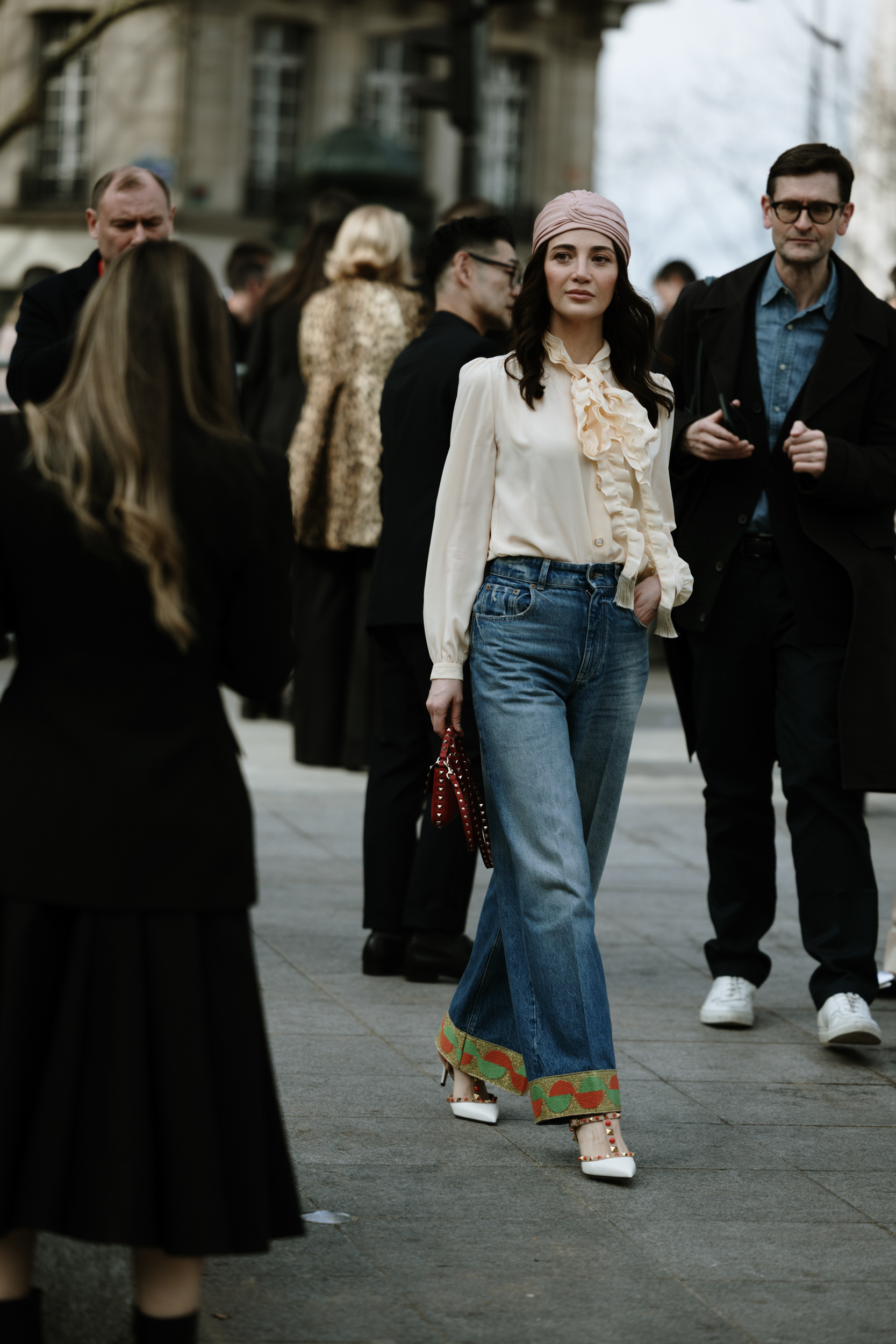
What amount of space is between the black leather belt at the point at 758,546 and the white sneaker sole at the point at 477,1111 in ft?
5.72

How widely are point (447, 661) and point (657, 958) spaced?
7.85 feet

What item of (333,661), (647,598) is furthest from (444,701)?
(333,661)

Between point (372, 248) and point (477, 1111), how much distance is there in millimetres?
4092

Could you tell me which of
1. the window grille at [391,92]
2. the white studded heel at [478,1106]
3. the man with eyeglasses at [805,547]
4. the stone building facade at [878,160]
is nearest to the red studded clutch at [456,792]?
the white studded heel at [478,1106]

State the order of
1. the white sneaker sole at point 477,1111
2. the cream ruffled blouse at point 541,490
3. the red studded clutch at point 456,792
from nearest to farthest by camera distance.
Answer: the cream ruffled blouse at point 541,490 → the red studded clutch at point 456,792 → the white sneaker sole at point 477,1111

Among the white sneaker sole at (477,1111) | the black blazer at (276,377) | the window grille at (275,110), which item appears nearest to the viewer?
the white sneaker sole at (477,1111)

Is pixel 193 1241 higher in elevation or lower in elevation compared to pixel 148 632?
lower

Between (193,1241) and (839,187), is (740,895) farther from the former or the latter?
(193,1241)

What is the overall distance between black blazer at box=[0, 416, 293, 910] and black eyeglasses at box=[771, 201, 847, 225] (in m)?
2.94

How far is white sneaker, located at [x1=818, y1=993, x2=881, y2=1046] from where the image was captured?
5387mm

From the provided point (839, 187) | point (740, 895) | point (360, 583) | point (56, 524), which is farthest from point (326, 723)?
point (56, 524)

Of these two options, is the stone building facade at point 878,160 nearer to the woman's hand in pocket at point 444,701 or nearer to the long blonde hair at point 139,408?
the woman's hand in pocket at point 444,701

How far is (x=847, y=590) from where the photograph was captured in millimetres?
5512

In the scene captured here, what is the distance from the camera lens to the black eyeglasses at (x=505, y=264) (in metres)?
5.94
